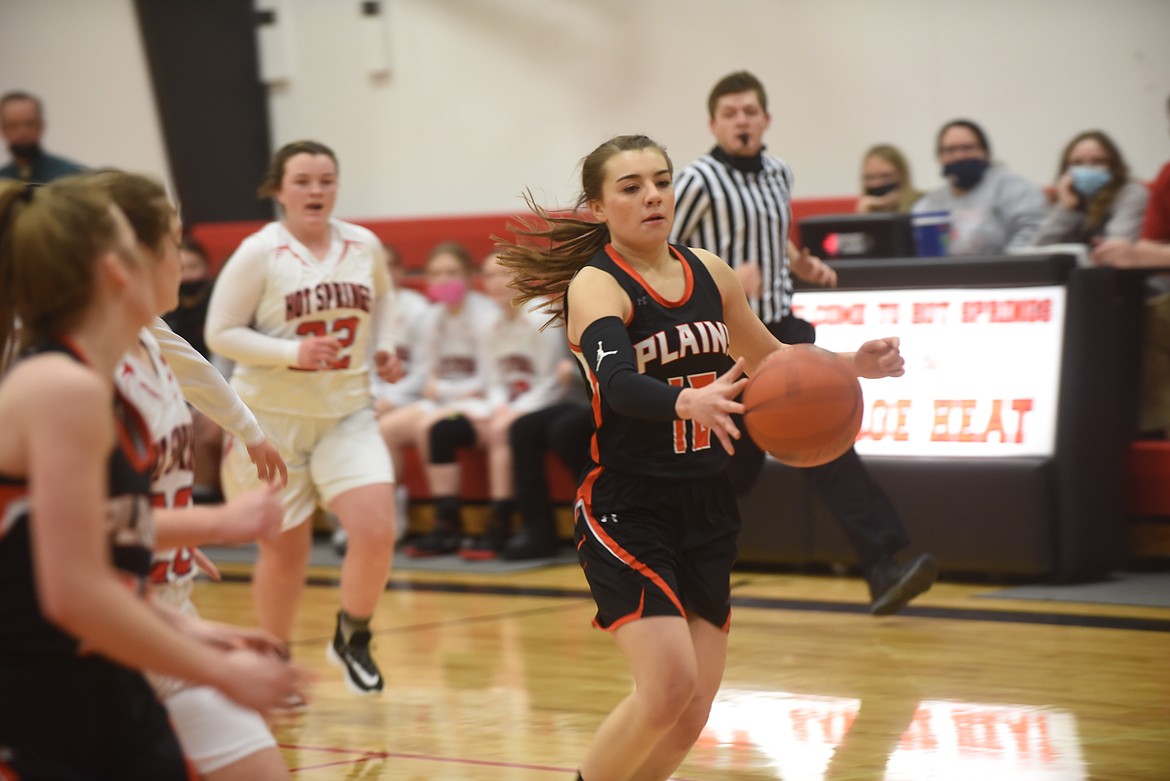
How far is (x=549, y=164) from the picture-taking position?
10625 millimetres

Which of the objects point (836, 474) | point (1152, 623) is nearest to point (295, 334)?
point (836, 474)

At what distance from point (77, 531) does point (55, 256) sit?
44 cm

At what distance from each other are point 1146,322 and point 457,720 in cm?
379

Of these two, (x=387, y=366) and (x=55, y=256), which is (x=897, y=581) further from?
(x=55, y=256)

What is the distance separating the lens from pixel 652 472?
3.40 meters

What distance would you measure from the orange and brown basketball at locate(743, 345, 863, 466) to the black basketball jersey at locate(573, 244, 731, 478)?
0.17m

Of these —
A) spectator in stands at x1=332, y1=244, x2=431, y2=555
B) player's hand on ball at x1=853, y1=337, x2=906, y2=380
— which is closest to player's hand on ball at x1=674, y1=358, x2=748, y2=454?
player's hand on ball at x1=853, y1=337, x2=906, y2=380

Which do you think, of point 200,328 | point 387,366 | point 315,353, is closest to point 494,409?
point 200,328

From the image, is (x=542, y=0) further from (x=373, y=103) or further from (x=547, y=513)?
(x=547, y=513)

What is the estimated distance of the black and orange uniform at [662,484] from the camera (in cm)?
336

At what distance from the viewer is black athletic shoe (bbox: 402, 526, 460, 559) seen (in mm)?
8422

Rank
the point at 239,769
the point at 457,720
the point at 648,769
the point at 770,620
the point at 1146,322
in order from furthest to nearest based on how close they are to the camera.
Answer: the point at 1146,322, the point at 770,620, the point at 457,720, the point at 648,769, the point at 239,769

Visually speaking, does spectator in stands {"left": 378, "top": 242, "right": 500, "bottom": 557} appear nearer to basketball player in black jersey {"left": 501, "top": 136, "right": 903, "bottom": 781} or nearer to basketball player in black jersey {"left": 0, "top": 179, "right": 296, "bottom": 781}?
basketball player in black jersey {"left": 501, "top": 136, "right": 903, "bottom": 781}

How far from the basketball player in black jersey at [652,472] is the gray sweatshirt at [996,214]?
4246mm
